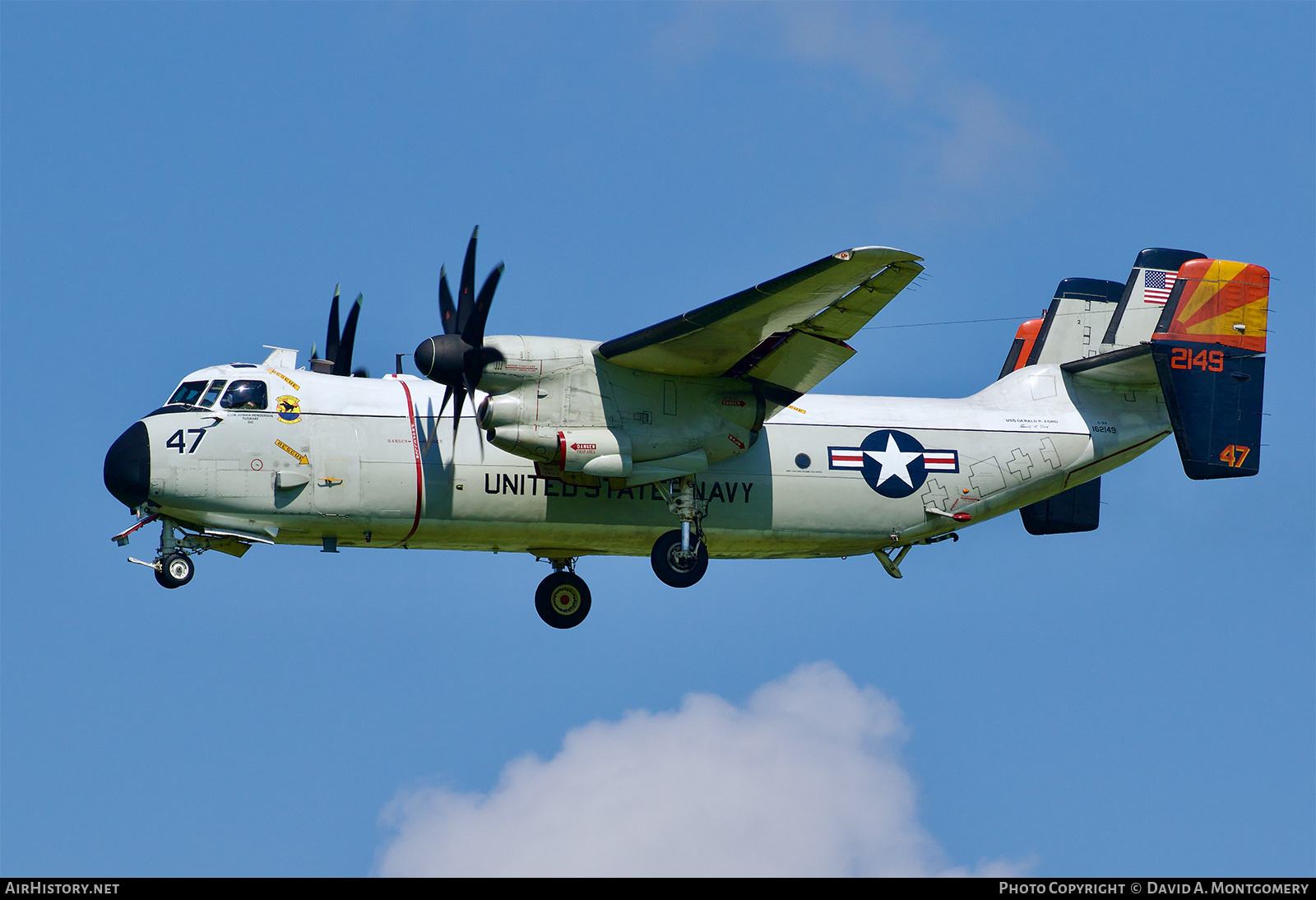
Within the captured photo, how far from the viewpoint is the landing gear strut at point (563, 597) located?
84.1ft

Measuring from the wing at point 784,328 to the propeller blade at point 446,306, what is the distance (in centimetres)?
265

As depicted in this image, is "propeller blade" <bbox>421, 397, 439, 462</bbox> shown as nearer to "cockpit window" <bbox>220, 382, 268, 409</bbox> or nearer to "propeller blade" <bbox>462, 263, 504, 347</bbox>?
"propeller blade" <bbox>462, 263, 504, 347</bbox>

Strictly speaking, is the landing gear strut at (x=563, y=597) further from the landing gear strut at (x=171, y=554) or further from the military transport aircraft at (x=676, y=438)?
the landing gear strut at (x=171, y=554)

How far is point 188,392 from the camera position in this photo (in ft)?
76.9

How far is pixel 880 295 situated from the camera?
22.2 meters

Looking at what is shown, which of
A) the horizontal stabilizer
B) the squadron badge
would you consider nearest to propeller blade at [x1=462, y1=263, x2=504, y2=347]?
the squadron badge

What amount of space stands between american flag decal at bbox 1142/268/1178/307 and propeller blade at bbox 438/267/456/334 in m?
12.2

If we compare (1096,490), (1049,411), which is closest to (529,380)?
(1049,411)

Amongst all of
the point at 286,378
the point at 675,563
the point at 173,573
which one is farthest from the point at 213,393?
the point at 675,563

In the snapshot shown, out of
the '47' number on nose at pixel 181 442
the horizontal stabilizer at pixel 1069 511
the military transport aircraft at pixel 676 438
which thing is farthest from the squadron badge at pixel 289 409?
the horizontal stabilizer at pixel 1069 511

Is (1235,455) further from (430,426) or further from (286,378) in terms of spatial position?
(286,378)

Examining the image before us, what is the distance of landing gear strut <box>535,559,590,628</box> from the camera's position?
25.6 m

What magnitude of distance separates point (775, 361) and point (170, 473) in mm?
9130

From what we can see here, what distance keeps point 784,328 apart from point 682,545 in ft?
12.2
